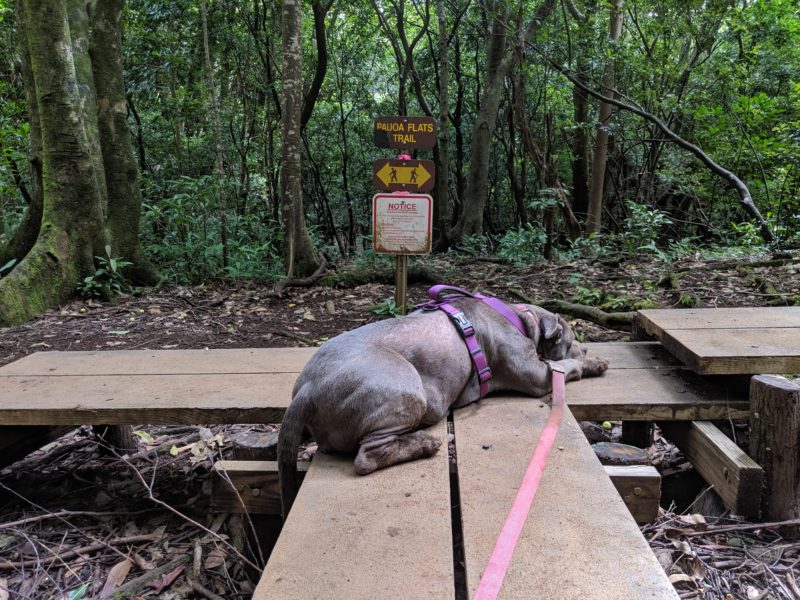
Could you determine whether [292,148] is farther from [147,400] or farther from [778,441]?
[778,441]

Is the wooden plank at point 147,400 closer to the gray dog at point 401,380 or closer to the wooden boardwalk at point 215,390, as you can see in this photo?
the wooden boardwalk at point 215,390

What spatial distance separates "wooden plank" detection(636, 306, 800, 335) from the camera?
3627 mm

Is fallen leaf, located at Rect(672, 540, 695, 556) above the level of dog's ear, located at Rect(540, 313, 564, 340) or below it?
below

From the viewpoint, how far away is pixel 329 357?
2578mm

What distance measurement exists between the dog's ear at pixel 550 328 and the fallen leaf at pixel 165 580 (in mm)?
2371

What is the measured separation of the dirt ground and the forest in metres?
1.06

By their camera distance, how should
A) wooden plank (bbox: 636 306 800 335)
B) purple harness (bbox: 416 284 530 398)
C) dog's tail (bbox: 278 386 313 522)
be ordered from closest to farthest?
dog's tail (bbox: 278 386 313 522) < purple harness (bbox: 416 284 530 398) < wooden plank (bbox: 636 306 800 335)

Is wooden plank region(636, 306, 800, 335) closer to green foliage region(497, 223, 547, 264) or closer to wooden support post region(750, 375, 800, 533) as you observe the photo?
wooden support post region(750, 375, 800, 533)

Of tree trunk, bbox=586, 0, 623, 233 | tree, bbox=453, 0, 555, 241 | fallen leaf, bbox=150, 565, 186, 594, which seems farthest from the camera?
tree, bbox=453, 0, 555, 241

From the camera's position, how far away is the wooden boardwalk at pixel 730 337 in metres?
2.96

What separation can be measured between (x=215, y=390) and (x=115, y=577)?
1.02 m

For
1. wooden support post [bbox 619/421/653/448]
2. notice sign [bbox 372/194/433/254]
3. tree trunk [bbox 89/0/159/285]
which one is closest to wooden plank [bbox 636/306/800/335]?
wooden support post [bbox 619/421/653/448]

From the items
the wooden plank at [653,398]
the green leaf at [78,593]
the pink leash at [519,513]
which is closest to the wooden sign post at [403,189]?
the wooden plank at [653,398]

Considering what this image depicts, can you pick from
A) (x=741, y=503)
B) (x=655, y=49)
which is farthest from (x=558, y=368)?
(x=655, y=49)
